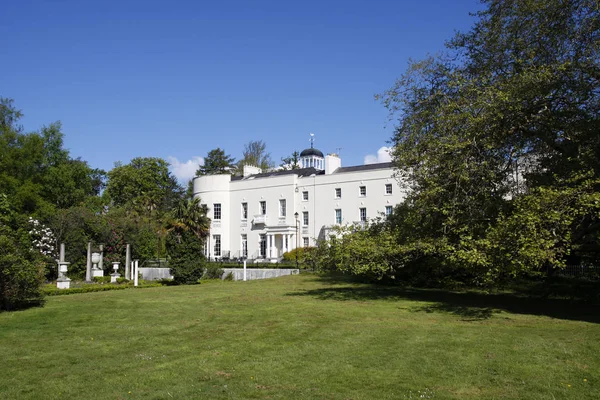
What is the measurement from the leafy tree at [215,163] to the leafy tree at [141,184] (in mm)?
7137

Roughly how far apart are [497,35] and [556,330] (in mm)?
9452

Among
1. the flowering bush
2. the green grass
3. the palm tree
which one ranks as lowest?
the green grass

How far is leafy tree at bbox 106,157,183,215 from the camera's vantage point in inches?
2556

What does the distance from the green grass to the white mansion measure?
99.8ft

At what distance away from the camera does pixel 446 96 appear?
17391 millimetres

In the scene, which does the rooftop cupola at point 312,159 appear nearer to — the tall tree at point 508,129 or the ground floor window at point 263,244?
the ground floor window at point 263,244

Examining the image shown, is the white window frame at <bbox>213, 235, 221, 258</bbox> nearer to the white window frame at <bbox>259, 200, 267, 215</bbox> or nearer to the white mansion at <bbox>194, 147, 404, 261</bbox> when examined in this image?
the white mansion at <bbox>194, 147, 404, 261</bbox>

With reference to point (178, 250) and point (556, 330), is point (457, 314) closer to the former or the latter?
point (556, 330)

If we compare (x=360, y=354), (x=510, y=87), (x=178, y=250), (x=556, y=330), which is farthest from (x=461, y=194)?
(x=178, y=250)

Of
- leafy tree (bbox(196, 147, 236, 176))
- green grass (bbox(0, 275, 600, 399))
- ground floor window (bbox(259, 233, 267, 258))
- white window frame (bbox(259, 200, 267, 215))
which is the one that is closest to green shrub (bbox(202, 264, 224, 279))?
green grass (bbox(0, 275, 600, 399))

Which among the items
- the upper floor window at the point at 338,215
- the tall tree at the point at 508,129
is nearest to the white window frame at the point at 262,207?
the upper floor window at the point at 338,215

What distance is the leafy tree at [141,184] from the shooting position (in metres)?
64.9

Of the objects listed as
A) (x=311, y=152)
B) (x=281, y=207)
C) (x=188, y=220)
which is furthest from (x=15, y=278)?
(x=311, y=152)

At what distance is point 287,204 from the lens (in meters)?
51.0
